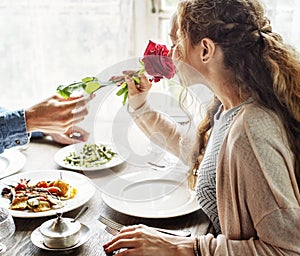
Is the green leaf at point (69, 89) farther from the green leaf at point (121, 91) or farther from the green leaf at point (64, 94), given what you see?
the green leaf at point (121, 91)

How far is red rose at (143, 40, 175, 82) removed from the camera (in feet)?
4.09

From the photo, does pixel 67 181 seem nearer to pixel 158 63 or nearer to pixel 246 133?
pixel 158 63

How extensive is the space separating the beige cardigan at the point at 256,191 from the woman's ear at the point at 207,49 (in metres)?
0.15

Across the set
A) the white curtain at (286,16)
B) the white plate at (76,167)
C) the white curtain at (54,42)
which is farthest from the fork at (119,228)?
the white curtain at (54,42)

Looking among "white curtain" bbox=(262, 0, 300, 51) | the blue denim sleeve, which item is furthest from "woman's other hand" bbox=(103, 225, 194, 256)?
"white curtain" bbox=(262, 0, 300, 51)

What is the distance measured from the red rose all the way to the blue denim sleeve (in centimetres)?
54

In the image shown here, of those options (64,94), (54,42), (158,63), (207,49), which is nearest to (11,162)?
(64,94)

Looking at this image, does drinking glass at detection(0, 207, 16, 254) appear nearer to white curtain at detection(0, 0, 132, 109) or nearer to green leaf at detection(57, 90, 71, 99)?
green leaf at detection(57, 90, 71, 99)

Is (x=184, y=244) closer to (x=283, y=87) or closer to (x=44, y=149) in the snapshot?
(x=283, y=87)

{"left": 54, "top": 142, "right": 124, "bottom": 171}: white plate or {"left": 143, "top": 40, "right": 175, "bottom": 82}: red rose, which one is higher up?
{"left": 143, "top": 40, "right": 175, "bottom": 82}: red rose

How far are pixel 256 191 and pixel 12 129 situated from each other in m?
0.94

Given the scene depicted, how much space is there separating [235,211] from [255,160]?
126mm

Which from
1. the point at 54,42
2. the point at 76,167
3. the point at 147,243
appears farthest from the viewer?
the point at 54,42

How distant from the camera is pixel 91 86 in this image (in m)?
1.32
